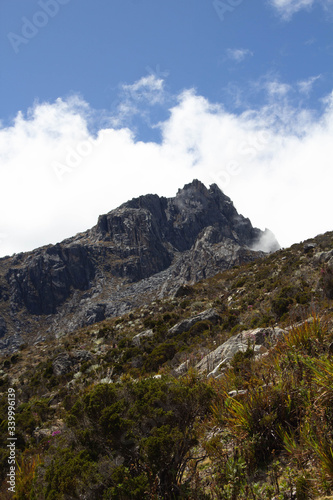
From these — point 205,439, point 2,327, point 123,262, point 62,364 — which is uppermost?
point 123,262

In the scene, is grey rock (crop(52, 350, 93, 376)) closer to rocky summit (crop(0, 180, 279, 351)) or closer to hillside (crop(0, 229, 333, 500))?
hillside (crop(0, 229, 333, 500))

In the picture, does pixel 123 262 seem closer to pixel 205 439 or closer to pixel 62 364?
pixel 62 364

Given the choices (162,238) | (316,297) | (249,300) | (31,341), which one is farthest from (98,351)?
(162,238)

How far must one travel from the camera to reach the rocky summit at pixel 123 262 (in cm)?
11825

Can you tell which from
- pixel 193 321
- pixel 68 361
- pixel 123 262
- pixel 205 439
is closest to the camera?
pixel 205 439

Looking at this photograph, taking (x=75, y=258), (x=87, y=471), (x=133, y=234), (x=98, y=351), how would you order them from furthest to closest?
(x=133, y=234) → (x=75, y=258) → (x=98, y=351) → (x=87, y=471)

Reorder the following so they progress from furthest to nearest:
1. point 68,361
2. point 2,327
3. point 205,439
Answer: point 2,327 < point 68,361 < point 205,439

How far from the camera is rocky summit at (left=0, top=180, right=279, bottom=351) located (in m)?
118

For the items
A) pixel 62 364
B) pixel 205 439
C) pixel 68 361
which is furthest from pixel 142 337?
pixel 205 439

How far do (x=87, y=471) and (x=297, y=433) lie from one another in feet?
9.07

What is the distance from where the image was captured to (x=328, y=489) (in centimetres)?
287

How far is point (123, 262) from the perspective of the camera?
148625 millimetres

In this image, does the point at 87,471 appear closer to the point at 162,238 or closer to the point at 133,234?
the point at 133,234

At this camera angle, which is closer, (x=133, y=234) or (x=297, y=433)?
(x=297, y=433)
